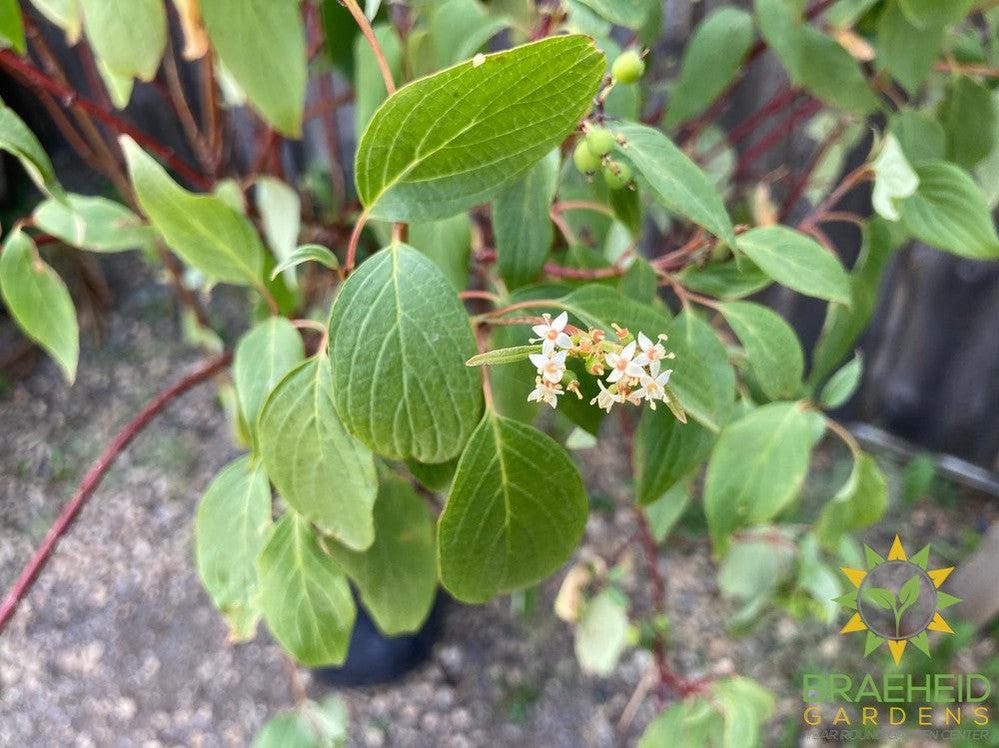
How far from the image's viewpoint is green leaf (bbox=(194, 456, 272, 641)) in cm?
46

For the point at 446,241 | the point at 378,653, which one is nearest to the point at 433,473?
the point at 446,241

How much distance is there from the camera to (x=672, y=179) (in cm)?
32

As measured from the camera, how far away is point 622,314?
1.13 ft

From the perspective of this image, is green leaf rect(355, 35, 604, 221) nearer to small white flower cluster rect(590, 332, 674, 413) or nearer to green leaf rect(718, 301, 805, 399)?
small white flower cluster rect(590, 332, 674, 413)

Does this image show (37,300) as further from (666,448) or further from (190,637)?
(190,637)

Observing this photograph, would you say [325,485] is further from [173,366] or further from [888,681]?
[173,366]

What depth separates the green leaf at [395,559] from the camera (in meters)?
0.48

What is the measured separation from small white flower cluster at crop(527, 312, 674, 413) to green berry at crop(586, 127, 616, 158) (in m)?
0.08

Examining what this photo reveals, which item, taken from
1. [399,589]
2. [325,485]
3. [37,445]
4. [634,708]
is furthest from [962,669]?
[37,445]

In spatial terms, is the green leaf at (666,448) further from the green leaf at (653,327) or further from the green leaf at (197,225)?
the green leaf at (197,225)

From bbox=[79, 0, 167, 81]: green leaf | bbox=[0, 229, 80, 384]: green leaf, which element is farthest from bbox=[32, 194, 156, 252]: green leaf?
bbox=[79, 0, 167, 81]: green leaf

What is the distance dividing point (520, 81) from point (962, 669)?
1.14 metres

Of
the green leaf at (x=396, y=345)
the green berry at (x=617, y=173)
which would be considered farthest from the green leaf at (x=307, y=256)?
the green berry at (x=617, y=173)

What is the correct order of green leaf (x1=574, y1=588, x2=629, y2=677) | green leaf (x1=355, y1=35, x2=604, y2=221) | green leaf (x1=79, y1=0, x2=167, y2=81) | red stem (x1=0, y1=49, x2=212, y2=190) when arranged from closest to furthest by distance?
green leaf (x1=355, y1=35, x2=604, y2=221) < green leaf (x1=79, y1=0, x2=167, y2=81) < red stem (x1=0, y1=49, x2=212, y2=190) < green leaf (x1=574, y1=588, x2=629, y2=677)
